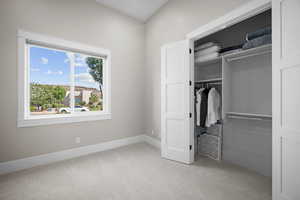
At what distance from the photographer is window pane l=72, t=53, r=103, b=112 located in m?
3.12

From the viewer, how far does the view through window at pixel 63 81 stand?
2658 mm

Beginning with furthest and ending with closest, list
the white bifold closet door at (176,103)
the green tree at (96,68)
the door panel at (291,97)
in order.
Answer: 1. the green tree at (96,68)
2. the white bifold closet door at (176,103)
3. the door panel at (291,97)

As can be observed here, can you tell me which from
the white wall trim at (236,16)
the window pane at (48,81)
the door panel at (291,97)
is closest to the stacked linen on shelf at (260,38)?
the white wall trim at (236,16)

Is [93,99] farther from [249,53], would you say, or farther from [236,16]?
[249,53]

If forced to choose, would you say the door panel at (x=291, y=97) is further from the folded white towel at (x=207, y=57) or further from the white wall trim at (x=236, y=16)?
the folded white towel at (x=207, y=57)

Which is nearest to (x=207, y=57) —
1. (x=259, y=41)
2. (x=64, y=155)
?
(x=259, y=41)

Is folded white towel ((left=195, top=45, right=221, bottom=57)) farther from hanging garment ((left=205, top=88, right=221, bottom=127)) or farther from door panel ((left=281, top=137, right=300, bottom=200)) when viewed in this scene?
door panel ((left=281, top=137, right=300, bottom=200))

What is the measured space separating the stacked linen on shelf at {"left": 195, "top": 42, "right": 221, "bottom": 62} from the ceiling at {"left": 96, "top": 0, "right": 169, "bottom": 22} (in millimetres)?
1423

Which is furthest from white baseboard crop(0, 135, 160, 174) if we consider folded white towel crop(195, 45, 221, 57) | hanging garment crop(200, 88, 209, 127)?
folded white towel crop(195, 45, 221, 57)

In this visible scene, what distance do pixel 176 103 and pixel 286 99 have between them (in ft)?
5.14

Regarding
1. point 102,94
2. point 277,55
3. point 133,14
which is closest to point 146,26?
point 133,14

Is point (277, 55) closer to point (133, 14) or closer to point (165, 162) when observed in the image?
point (165, 162)

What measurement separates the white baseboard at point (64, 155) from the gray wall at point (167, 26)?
458 millimetres

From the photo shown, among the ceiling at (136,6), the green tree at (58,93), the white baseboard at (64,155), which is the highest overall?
the ceiling at (136,6)
